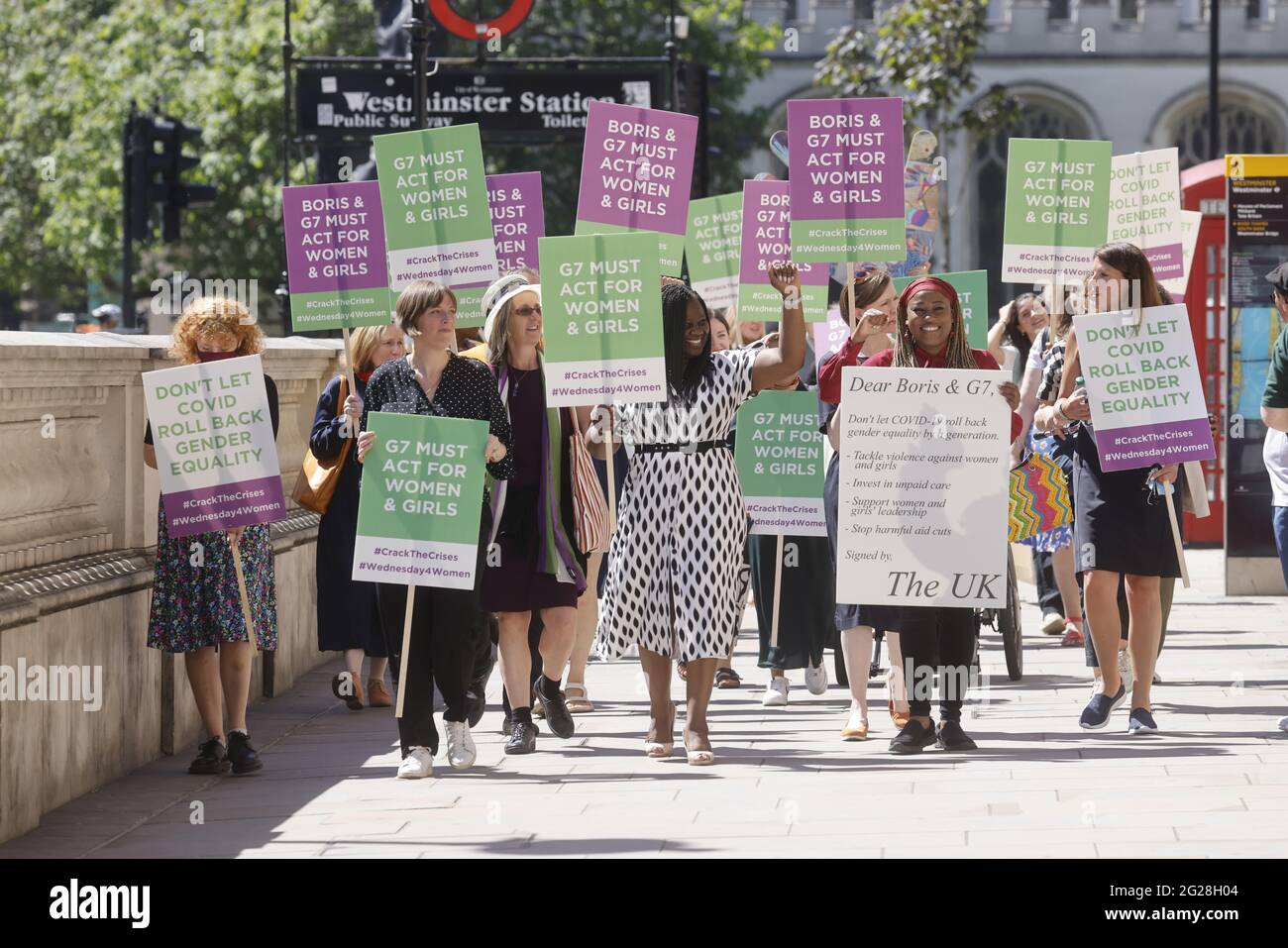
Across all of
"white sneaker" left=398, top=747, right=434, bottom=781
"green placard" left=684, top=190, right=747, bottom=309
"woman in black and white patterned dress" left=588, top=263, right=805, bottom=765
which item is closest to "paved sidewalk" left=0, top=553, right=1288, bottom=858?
"white sneaker" left=398, top=747, right=434, bottom=781

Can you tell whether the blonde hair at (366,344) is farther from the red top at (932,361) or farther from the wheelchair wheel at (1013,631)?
the wheelchair wheel at (1013,631)

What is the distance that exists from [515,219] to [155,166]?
33.6ft

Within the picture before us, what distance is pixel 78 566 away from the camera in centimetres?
842

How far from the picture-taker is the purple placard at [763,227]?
447 inches

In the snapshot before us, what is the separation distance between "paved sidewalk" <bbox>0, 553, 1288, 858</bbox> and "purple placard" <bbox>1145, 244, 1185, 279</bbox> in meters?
2.09

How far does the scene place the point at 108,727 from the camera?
842 cm

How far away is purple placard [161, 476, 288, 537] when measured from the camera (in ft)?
27.5

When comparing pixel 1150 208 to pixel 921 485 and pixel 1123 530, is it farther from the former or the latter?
pixel 921 485

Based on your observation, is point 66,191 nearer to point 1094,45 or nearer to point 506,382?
point 1094,45

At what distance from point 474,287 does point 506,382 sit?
168 centimetres

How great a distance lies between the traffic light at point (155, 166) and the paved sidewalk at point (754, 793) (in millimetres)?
11357

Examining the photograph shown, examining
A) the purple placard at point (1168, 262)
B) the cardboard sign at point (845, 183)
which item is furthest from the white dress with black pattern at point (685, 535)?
the purple placard at point (1168, 262)

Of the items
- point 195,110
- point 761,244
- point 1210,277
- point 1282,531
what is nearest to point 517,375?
point 761,244

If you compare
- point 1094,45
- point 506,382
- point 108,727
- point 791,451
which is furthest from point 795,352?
point 1094,45
